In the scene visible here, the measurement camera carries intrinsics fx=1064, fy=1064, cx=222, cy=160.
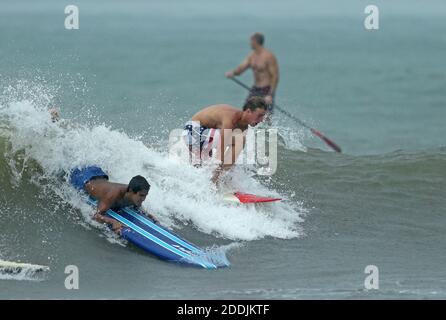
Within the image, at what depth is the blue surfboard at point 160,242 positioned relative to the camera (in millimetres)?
9273

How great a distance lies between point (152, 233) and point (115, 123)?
680 centimetres

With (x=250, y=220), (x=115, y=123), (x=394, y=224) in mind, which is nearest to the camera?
(x=250, y=220)

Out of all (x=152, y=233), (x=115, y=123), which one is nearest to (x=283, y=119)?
(x=115, y=123)

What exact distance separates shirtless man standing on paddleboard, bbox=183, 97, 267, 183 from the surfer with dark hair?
1.51 meters

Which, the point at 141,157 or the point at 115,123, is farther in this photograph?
the point at 115,123

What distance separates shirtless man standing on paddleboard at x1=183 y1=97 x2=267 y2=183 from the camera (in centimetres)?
1067

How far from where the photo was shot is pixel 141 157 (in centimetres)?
1148

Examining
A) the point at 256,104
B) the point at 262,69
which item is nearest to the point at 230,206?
the point at 256,104

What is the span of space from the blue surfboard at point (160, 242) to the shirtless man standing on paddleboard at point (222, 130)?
1.58 m

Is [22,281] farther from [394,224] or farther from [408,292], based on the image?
[394,224]

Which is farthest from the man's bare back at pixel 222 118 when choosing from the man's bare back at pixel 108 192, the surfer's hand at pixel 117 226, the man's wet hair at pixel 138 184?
the surfer's hand at pixel 117 226

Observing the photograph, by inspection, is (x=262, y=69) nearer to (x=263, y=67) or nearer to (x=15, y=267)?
(x=263, y=67)

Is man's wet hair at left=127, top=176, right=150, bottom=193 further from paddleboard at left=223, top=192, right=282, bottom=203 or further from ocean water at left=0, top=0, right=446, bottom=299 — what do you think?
paddleboard at left=223, top=192, right=282, bottom=203
